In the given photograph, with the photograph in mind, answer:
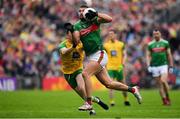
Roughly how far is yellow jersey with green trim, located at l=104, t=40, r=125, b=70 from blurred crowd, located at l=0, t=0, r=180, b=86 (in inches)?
439

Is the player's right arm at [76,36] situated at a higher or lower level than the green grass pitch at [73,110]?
higher

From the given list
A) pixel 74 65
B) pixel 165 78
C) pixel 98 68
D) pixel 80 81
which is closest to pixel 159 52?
pixel 165 78

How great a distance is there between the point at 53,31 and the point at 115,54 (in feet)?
42.9

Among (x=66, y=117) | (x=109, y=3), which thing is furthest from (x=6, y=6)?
(x=66, y=117)

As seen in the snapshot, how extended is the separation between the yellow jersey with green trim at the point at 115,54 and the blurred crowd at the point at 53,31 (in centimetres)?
1115

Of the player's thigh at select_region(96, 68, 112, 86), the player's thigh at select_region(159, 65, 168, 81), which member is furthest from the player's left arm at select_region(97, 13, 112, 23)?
the player's thigh at select_region(159, 65, 168, 81)

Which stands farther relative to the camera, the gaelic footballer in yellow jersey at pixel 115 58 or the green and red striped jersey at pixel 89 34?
the gaelic footballer in yellow jersey at pixel 115 58

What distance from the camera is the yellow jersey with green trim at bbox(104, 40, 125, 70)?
23.1 meters

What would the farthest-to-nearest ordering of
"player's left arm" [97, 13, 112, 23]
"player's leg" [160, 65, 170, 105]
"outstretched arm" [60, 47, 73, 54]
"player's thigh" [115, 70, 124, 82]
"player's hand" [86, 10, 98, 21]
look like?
"player's thigh" [115, 70, 124, 82] < "player's leg" [160, 65, 170, 105] < "outstretched arm" [60, 47, 73, 54] < "player's left arm" [97, 13, 112, 23] < "player's hand" [86, 10, 98, 21]

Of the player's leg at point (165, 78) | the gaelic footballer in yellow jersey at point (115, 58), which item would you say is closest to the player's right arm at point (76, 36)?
the player's leg at point (165, 78)

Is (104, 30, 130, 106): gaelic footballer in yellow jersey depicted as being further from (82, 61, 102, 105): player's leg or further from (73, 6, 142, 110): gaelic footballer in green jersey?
(82, 61, 102, 105): player's leg

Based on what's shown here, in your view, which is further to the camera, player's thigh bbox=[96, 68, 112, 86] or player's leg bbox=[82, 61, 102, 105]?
player's thigh bbox=[96, 68, 112, 86]

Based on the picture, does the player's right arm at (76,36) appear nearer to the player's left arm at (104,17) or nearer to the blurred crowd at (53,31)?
the player's left arm at (104,17)

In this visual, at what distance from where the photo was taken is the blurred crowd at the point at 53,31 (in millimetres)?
34719
